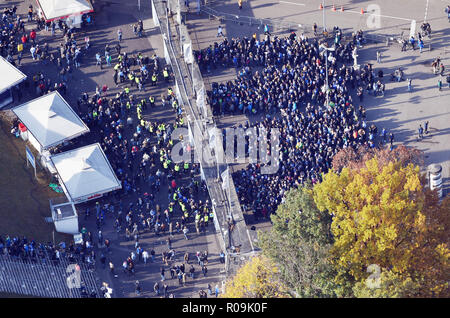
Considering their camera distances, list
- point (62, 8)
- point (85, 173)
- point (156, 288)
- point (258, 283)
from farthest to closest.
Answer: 1. point (62, 8)
2. point (85, 173)
3. point (156, 288)
4. point (258, 283)

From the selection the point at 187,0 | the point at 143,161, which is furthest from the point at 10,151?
the point at 187,0

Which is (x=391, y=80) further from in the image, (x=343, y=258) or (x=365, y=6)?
(x=343, y=258)

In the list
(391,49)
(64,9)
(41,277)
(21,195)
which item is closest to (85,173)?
(21,195)

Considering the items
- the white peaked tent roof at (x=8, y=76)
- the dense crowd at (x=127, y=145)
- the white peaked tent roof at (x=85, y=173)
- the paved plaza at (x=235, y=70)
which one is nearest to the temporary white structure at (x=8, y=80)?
the white peaked tent roof at (x=8, y=76)

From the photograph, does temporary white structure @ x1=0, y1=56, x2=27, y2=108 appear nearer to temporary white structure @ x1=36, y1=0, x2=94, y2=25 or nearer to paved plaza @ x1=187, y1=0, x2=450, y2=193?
temporary white structure @ x1=36, y1=0, x2=94, y2=25

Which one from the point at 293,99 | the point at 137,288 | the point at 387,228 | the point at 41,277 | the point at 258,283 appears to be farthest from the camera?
the point at 293,99

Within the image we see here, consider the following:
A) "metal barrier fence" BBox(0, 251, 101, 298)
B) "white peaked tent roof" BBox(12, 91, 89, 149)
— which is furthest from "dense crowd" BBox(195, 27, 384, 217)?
"metal barrier fence" BBox(0, 251, 101, 298)

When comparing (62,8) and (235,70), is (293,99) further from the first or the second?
(62,8)
